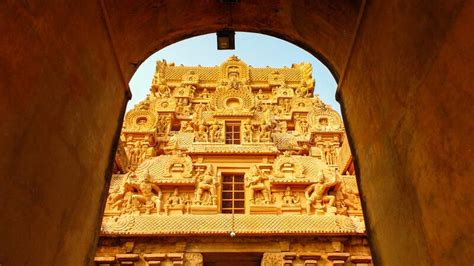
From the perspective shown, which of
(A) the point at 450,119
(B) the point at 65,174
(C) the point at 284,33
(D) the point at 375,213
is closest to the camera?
(A) the point at 450,119

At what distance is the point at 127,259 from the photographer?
1125 centimetres

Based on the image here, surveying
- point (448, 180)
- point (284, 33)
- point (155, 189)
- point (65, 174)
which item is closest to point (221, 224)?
point (155, 189)

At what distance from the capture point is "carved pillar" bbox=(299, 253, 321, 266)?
1130 centimetres

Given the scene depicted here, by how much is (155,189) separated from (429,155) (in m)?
11.8

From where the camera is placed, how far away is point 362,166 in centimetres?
407

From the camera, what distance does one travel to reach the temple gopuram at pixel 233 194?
11.4 metres

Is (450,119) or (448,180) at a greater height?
(450,119)

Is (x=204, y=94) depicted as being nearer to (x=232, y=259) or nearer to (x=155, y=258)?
(x=232, y=259)

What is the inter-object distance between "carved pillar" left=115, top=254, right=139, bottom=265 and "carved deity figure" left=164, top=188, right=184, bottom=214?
6.37ft

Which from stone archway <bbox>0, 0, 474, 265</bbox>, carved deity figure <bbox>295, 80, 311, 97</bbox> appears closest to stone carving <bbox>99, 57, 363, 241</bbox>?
carved deity figure <bbox>295, 80, 311, 97</bbox>

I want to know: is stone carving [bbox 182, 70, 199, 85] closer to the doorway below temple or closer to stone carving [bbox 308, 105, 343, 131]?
stone carving [bbox 308, 105, 343, 131]

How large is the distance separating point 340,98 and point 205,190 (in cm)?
947

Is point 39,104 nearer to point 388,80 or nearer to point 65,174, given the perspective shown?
point 65,174

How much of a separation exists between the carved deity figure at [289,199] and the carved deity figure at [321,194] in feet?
1.25
